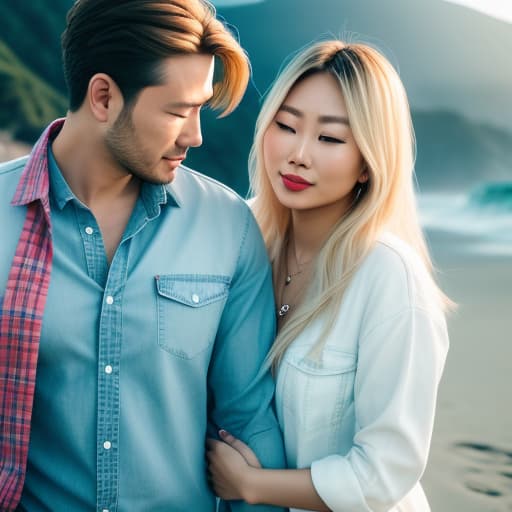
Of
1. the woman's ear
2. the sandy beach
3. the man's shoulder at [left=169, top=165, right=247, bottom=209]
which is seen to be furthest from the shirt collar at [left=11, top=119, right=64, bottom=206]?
the sandy beach

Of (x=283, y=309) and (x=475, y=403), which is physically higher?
(x=283, y=309)

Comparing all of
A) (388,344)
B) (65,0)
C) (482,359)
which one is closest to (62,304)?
(388,344)

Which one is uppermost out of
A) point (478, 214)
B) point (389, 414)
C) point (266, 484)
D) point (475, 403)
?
point (478, 214)

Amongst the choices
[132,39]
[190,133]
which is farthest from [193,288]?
[132,39]

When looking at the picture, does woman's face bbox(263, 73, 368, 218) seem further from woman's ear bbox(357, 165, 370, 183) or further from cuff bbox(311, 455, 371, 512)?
cuff bbox(311, 455, 371, 512)

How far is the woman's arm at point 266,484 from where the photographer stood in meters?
1.83

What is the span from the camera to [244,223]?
197 cm

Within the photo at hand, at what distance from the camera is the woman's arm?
6.00 ft

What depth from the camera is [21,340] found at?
1634 millimetres

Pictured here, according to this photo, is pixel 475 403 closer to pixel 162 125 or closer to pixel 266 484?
pixel 266 484

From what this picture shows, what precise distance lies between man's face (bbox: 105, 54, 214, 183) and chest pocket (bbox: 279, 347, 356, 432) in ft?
1.68

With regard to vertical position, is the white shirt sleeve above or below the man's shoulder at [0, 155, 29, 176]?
below

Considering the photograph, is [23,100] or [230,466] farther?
[23,100]

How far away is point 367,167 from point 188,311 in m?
0.56
